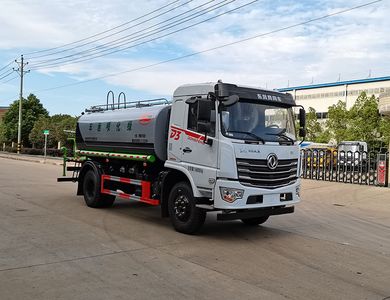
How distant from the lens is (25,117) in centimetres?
7075

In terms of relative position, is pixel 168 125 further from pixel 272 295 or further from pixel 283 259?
pixel 272 295

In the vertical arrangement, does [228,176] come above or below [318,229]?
above

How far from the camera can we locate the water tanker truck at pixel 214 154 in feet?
26.5

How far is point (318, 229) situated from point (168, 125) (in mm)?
4085

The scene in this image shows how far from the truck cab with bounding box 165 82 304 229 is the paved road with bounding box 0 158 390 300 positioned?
811mm

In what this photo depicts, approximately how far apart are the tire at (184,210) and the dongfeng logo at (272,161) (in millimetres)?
1492

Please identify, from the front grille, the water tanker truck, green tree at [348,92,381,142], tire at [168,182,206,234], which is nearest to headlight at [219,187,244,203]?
the water tanker truck

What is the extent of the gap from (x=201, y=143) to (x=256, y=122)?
1.11m

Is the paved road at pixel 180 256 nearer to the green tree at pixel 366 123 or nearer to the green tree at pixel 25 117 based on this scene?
the green tree at pixel 366 123

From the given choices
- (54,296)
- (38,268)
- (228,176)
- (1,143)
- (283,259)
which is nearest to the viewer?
(54,296)

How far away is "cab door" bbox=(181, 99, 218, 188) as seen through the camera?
322 inches

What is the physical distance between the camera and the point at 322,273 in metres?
6.40

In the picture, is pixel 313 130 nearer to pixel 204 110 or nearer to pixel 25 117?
pixel 25 117

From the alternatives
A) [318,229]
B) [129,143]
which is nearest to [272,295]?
[318,229]
